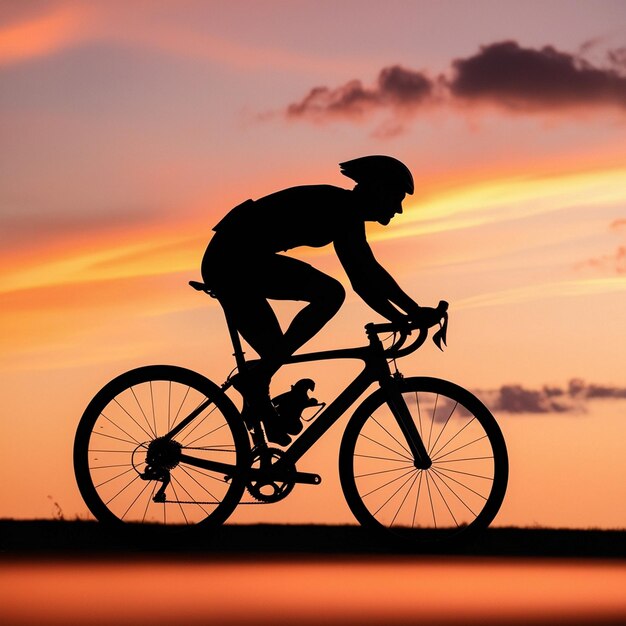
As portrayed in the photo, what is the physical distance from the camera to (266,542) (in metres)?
8.53

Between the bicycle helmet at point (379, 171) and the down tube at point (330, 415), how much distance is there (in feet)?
4.21

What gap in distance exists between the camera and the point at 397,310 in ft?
25.9

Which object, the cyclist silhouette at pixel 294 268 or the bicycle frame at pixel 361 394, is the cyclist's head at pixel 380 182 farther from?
the bicycle frame at pixel 361 394

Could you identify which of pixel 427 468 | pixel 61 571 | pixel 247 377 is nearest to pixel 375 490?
pixel 427 468

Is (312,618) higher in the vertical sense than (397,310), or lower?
lower

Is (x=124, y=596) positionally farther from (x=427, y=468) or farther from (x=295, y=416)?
(x=427, y=468)

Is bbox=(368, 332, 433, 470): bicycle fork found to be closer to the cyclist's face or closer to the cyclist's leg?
the cyclist's leg

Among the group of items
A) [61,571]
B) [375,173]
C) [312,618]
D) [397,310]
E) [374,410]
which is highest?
[375,173]

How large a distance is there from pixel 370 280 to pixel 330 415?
3.18 ft

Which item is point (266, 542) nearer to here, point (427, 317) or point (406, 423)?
point (406, 423)

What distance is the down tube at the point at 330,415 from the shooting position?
782 cm

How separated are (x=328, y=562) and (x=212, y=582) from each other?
44.7 inches

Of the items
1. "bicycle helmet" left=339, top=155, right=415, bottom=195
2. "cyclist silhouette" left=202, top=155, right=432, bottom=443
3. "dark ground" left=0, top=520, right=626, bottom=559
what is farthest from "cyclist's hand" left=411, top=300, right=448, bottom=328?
"dark ground" left=0, top=520, right=626, bottom=559

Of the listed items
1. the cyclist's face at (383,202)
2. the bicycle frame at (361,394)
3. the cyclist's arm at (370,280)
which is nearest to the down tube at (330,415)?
the bicycle frame at (361,394)
